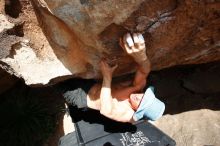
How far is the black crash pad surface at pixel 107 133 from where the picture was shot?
134 inches

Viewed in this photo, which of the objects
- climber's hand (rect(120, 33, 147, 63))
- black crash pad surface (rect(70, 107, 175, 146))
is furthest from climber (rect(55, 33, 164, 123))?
black crash pad surface (rect(70, 107, 175, 146))

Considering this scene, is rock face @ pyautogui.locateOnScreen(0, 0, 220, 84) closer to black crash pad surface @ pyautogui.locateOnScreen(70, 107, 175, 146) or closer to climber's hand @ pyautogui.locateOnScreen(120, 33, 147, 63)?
climber's hand @ pyautogui.locateOnScreen(120, 33, 147, 63)

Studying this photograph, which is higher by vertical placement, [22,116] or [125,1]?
[125,1]

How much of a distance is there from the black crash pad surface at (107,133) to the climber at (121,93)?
0.27 metres

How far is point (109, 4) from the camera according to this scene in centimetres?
246

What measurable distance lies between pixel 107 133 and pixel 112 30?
1.20m

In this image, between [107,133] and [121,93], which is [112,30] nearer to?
[121,93]

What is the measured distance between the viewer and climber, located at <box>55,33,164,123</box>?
2697 millimetres

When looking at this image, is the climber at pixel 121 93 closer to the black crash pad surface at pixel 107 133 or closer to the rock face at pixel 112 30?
the rock face at pixel 112 30

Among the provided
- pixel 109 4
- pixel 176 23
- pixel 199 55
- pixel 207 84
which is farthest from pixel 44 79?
pixel 207 84

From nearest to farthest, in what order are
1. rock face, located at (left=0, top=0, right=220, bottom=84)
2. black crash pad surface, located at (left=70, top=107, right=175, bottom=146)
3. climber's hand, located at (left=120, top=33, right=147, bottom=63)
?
1. rock face, located at (left=0, top=0, right=220, bottom=84)
2. climber's hand, located at (left=120, top=33, right=147, bottom=63)
3. black crash pad surface, located at (left=70, top=107, right=175, bottom=146)

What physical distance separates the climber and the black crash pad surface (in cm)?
27

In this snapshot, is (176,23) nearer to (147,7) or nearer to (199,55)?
(147,7)

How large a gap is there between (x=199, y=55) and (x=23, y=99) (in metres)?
2.61
